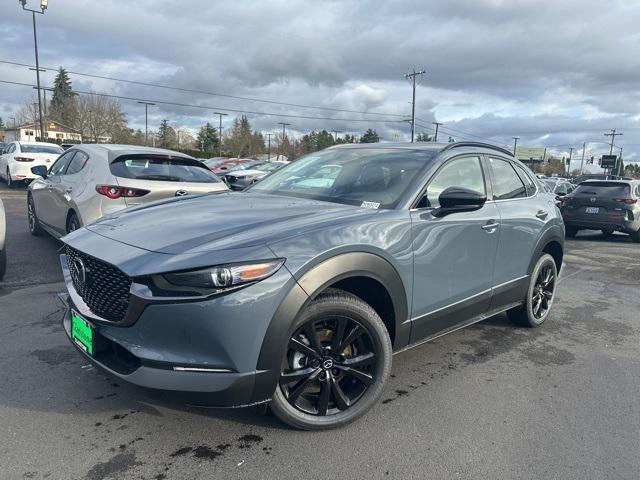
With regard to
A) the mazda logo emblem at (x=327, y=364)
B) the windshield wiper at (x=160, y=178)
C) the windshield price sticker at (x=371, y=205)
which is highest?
the windshield price sticker at (x=371, y=205)

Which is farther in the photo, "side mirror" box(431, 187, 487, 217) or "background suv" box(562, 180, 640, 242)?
"background suv" box(562, 180, 640, 242)

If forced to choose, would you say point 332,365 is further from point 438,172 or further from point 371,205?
point 438,172

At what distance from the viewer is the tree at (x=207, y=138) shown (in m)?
104

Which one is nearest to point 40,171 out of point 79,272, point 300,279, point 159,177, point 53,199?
Answer: point 53,199

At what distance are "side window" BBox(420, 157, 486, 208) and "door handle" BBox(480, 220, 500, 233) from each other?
0.30 m

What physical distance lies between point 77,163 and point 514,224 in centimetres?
542

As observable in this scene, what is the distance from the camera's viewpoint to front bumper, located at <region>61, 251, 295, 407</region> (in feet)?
7.26

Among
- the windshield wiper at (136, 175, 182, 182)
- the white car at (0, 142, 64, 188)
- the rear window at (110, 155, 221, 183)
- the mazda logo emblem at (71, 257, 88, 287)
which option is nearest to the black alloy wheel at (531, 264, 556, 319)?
the mazda logo emblem at (71, 257, 88, 287)

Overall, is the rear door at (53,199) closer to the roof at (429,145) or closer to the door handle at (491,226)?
the roof at (429,145)

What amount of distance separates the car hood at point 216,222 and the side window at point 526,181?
7.29 feet

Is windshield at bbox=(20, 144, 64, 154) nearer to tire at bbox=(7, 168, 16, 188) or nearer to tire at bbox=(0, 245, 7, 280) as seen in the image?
tire at bbox=(7, 168, 16, 188)

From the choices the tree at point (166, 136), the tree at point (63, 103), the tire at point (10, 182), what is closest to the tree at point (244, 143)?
the tree at point (166, 136)

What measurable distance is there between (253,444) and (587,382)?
2510 millimetres

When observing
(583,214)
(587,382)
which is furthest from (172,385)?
(583,214)
